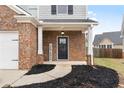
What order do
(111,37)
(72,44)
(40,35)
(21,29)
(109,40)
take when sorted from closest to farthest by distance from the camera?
(21,29)
(40,35)
(72,44)
(111,37)
(109,40)

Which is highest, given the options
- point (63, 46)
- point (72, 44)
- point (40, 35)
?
point (40, 35)

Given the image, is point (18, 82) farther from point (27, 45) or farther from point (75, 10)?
point (75, 10)

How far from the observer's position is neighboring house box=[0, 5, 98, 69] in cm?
1398

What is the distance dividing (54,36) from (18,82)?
30.5ft

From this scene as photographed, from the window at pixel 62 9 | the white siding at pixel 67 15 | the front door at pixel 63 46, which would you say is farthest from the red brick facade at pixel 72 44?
the window at pixel 62 9

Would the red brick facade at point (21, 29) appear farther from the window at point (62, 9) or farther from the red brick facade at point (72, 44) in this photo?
the window at point (62, 9)

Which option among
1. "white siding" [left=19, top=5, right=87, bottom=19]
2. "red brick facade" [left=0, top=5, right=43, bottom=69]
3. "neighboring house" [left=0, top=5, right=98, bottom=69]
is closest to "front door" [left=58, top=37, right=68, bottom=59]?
"neighboring house" [left=0, top=5, right=98, bottom=69]

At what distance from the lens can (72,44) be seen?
19141 millimetres

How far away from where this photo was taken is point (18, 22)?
1392 cm

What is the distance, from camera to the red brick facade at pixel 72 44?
1906 cm

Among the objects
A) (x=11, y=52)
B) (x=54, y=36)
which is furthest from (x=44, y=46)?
(x=11, y=52)

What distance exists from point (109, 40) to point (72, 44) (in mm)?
18502

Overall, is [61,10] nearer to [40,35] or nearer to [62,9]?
[62,9]

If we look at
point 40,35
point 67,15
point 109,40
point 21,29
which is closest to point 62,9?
point 67,15
